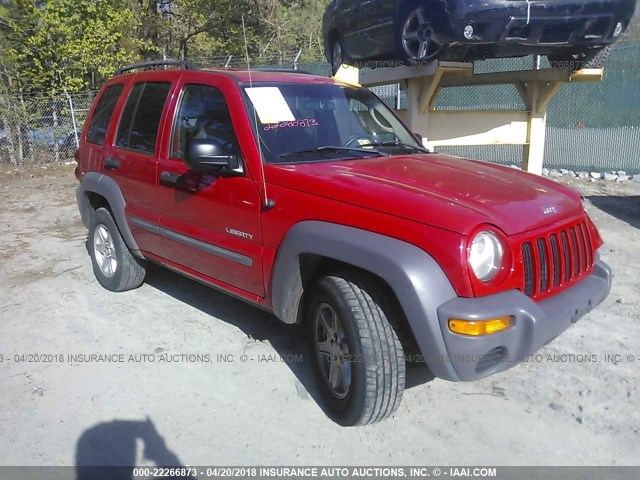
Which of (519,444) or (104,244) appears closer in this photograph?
(519,444)

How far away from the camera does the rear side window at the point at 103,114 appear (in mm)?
5172

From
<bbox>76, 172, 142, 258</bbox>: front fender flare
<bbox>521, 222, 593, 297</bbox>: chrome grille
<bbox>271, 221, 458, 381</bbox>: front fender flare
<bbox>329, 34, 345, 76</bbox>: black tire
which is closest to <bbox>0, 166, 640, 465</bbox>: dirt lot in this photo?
<bbox>76, 172, 142, 258</bbox>: front fender flare

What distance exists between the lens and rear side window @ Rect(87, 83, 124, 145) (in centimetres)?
517

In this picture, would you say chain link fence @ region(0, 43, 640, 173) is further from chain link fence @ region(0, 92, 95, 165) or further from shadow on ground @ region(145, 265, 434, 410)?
shadow on ground @ region(145, 265, 434, 410)

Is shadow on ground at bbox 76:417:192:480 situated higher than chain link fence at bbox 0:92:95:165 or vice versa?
chain link fence at bbox 0:92:95:165

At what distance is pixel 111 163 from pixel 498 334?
3.57m

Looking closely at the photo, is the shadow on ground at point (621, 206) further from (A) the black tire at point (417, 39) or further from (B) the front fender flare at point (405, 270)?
(B) the front fender flare at point (405, 270)

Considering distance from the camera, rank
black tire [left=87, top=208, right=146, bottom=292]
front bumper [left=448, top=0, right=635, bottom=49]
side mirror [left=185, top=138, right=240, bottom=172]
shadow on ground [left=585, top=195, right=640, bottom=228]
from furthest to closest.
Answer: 1. shadow on ground [left=585, top=195, right=640, bottom=228]
2. front bumper [left=448, top=0, right=635, bottom=49]
3. black tire [left=87, top=208, right=146, bottom=292]
4. side mirror [left=185, top=138, right=240, bottom=172]

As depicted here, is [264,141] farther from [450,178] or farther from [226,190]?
[450,178]

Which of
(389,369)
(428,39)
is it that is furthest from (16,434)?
(428,39)

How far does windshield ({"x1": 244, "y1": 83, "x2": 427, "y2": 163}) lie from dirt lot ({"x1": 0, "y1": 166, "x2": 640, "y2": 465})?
4.76ft

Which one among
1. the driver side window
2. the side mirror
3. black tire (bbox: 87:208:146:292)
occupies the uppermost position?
the driver side window

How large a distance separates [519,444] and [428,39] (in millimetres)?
4394

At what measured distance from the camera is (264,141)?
3604 mm
